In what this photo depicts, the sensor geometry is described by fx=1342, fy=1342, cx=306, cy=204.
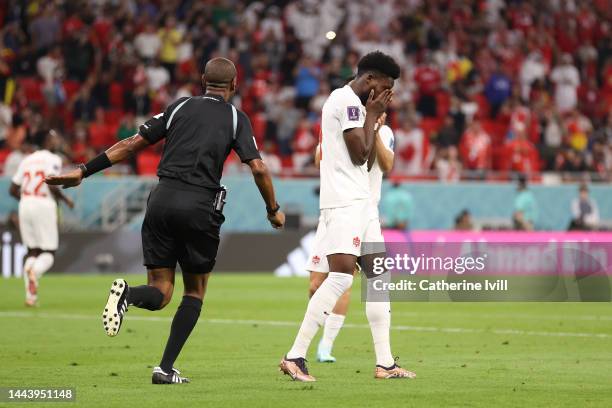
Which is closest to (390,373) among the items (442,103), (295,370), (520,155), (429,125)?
(295,370)

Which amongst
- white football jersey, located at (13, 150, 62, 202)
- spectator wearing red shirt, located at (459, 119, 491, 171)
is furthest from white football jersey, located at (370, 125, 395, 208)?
spectator wearing red shirt, located at (459, 119, 491, 171)

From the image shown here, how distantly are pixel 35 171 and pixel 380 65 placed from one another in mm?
10359

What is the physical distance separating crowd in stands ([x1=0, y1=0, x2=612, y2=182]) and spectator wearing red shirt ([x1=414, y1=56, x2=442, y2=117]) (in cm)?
2

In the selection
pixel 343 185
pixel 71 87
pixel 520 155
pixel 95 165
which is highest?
pixel 71 87

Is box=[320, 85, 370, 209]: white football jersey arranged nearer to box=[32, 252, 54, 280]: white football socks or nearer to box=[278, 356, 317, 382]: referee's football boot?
box=[278, 356, 317, 382]: referee's football boot

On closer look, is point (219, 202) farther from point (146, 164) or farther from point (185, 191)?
point (146, 164)

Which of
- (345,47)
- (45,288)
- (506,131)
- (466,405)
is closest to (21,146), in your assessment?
(45,288)

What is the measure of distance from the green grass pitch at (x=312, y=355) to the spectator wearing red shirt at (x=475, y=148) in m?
10.2

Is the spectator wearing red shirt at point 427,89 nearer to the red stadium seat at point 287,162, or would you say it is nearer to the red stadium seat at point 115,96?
the red stadium seat at point 287,162

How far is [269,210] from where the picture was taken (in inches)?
392

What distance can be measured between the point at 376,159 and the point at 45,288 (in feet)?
43.5

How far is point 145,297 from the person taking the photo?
9883 mm

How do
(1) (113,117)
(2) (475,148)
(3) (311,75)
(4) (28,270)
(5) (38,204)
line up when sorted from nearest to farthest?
1. (4) (28,270)
2. (5) (38,204)
3. (1) (113,117)
4. (2) (475,148)
5. (3) (311,75)

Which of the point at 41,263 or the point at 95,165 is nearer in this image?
the point at 95,165
